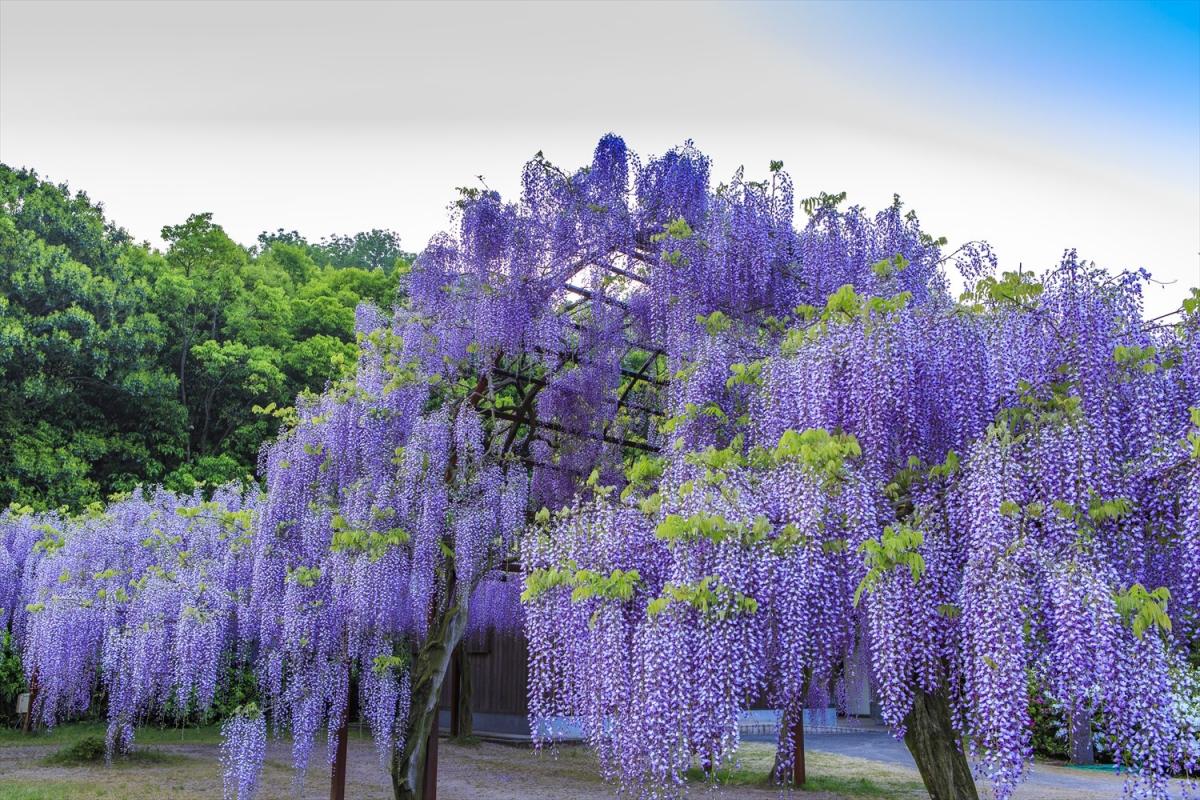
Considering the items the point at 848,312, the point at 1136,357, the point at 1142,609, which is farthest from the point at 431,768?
the point at 1136,357

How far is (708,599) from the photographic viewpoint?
481 cm

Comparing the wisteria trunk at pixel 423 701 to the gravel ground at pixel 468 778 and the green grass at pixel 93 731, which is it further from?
the green grass at pixel 93 731

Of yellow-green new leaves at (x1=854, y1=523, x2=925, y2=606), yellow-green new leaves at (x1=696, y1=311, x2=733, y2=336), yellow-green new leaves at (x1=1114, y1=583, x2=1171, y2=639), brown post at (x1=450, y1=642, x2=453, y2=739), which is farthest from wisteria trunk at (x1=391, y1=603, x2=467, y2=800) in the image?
brown post at (x1=450, y1=642, x2=453, y2=739)

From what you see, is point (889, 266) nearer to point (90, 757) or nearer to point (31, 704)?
point (90, 757)

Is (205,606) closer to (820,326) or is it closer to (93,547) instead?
(93,547)

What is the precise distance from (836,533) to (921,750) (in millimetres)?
1871

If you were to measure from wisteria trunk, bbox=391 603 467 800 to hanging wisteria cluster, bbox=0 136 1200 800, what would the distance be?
0.12 feet

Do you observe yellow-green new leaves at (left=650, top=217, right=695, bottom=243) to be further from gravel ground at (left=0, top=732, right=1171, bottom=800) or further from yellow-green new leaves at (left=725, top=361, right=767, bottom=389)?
gravel ground at (left=0, top=732, right=1171, bottom=800)

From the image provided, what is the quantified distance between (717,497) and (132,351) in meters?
17.5

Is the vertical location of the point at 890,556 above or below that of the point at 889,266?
below

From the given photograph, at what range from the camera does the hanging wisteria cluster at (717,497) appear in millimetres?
4656

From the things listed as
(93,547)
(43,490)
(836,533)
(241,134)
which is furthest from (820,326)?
(43,490)

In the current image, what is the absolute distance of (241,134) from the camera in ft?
38.9

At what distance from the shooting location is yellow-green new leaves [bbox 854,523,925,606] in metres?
4.54
